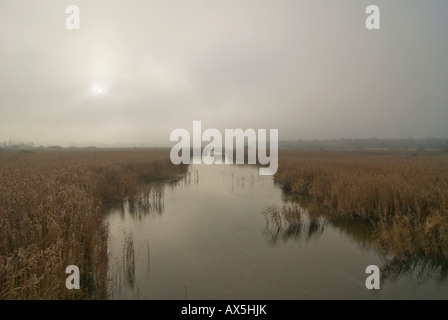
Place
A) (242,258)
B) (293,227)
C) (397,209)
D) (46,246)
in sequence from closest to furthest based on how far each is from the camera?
(46,246)
(242,258)
(397,209)
(293,227)

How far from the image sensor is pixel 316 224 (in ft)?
24.7

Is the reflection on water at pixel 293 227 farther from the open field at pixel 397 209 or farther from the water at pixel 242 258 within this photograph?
the open field at pixel 397 209

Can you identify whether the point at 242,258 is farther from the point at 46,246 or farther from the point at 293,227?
the point at 46,246

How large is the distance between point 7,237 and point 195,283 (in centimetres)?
348

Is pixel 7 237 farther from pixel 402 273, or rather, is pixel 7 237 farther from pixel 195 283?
pixel 402 273

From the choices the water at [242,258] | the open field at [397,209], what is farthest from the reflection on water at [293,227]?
the open field at [397,209]

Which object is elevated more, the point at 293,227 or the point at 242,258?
the point at 293,227

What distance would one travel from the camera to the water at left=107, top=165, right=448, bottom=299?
4.17 metres

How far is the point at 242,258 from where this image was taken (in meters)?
5.52

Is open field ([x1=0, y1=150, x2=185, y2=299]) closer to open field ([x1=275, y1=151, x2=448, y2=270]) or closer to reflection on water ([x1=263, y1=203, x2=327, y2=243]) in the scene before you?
reflection on water ([x1=263, y1=203, x2=327, y2=243])

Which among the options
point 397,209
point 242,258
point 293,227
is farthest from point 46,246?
point 397,209

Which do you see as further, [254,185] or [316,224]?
[254,185]

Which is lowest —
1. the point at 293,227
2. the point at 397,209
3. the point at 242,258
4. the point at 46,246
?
the point at 242,258
